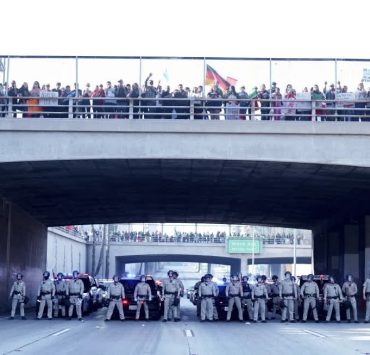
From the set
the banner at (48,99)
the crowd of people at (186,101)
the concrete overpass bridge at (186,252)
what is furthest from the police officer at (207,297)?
the concrete overpass bridge at (186,252)

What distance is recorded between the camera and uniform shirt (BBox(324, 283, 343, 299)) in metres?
30.0

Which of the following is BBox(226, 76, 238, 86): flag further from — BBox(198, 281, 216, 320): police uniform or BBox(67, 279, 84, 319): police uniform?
BBox(67, 279, 84, 319): police uniform

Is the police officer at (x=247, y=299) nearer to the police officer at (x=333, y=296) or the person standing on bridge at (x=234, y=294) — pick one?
the person standing on bridge at (x=234, y=294)

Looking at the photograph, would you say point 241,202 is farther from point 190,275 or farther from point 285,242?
point 190,275

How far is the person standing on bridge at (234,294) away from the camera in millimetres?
29641

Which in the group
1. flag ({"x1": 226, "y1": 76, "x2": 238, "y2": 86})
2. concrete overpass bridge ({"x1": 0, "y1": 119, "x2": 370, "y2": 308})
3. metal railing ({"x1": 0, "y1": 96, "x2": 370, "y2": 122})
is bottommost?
concrete overpass bridge ({"x1": 0, "y1": 119, "x2": 370, "y2": 308})

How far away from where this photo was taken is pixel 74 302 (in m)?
30.1

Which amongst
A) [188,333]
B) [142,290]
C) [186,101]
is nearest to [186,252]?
[142,290]

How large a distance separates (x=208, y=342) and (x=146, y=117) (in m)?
11.2

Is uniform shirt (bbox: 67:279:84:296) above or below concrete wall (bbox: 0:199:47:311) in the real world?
below

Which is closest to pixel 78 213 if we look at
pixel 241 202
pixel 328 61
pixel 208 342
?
pixel 241 202

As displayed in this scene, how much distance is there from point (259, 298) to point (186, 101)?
7.75 m

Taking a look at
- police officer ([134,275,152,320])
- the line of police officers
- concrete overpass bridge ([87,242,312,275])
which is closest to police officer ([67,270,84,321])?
police officer ([134,275,152,320])

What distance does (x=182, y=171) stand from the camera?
29688 millimetres
